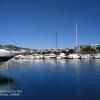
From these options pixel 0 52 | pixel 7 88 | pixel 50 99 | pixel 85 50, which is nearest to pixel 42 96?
pixel 50 99

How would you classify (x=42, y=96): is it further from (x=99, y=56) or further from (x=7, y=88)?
(x=99, y=56)

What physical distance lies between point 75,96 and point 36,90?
14.3 ft

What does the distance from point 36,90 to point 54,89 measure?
1900 mm

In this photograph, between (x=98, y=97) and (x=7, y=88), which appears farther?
(x=7, y=88)

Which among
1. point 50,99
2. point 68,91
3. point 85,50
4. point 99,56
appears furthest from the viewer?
point 85,50

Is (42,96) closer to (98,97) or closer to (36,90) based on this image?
(36,90)

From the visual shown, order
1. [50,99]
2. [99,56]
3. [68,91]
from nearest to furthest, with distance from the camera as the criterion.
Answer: [50,99]
[68,91]
[99,56]

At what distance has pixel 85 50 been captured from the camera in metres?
146

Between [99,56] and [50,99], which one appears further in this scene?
[99,56]

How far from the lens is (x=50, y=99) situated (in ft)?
59.6

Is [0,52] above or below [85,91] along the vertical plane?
above

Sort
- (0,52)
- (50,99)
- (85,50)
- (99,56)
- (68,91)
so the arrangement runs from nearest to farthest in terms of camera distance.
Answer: (50,99), (68,91), (0,52), (99,56), (85,50)

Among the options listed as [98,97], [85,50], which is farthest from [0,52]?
[85,50]

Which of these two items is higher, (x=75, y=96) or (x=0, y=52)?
(x=0, y=52)
